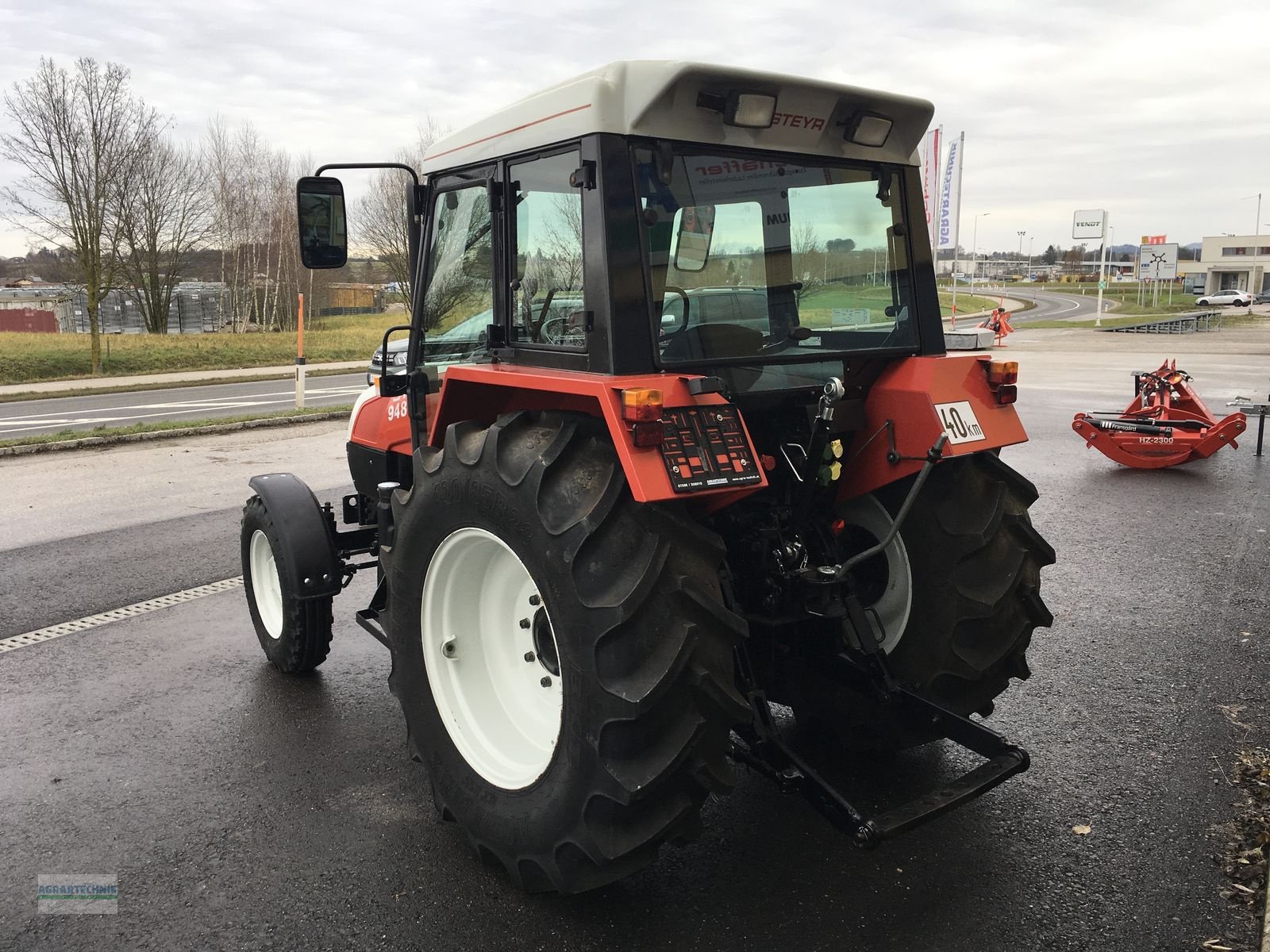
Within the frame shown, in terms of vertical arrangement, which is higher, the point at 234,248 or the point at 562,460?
the point at 234,248

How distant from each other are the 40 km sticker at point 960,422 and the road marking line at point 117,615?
4.83 m

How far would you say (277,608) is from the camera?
16.0ft

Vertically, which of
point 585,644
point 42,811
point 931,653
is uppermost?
point 585,644

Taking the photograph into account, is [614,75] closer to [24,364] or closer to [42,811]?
[42,811]

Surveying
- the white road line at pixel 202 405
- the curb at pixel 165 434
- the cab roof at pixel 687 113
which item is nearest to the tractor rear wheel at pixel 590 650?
the cab roof at pixel 687 113

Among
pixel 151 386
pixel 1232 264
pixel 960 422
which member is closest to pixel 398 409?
pixel 960 422

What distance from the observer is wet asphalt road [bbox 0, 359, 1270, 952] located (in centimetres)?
282

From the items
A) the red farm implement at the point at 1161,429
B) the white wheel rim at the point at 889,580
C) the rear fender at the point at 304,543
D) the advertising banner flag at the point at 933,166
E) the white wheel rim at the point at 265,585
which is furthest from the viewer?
the advertising banner flag at the point at 933,166

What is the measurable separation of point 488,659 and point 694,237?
1559 mm

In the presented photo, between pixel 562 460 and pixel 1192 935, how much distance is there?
223 centimetres

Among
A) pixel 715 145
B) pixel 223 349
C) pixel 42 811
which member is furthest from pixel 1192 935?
pixel 223 349

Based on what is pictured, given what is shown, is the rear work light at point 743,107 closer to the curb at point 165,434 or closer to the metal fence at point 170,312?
the curb at point 165,434

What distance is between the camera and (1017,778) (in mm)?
3715

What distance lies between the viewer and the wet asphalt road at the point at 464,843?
2816 mm
